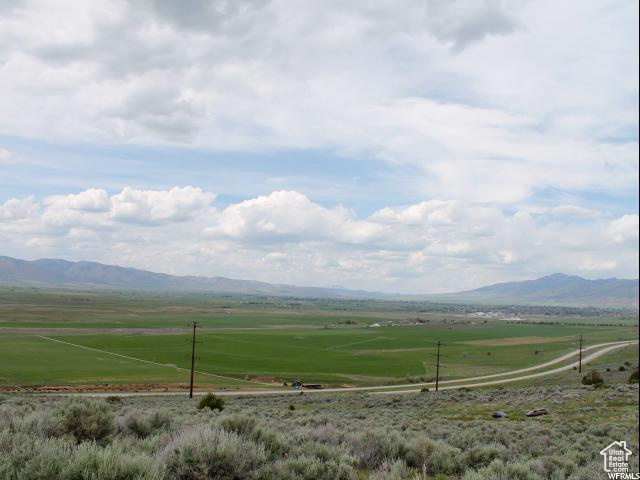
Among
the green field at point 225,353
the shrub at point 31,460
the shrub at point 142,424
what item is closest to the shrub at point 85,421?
the shrub at point 142,424

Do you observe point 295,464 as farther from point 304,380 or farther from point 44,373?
point 304,380

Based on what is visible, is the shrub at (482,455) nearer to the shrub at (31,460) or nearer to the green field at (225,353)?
the shrub at (31,460)

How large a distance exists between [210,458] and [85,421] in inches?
153

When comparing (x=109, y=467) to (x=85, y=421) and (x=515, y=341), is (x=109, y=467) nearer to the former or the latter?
(x=85, y=421)

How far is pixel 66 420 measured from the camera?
9.23 metres

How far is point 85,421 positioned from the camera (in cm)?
948

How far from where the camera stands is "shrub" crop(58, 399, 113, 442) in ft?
30.2

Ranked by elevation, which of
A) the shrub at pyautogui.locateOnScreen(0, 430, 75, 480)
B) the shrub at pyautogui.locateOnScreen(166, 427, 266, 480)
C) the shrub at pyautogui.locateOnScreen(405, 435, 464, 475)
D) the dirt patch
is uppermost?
the shrub at pyautogui.locateOnScreen(0, 430, 75, 480)

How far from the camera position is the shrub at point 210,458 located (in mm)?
6863

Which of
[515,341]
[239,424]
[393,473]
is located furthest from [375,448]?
[515,341]

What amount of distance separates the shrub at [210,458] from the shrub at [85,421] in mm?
2925

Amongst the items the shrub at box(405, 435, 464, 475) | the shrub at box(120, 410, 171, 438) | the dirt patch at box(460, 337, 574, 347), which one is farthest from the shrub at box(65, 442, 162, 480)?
the dirt patch at box(460, 337, 574, 347)

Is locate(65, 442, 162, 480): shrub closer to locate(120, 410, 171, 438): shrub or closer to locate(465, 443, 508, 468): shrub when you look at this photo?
locate(120, 410, 171, 438): shrub

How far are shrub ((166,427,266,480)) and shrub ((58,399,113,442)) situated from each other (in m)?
2.93
